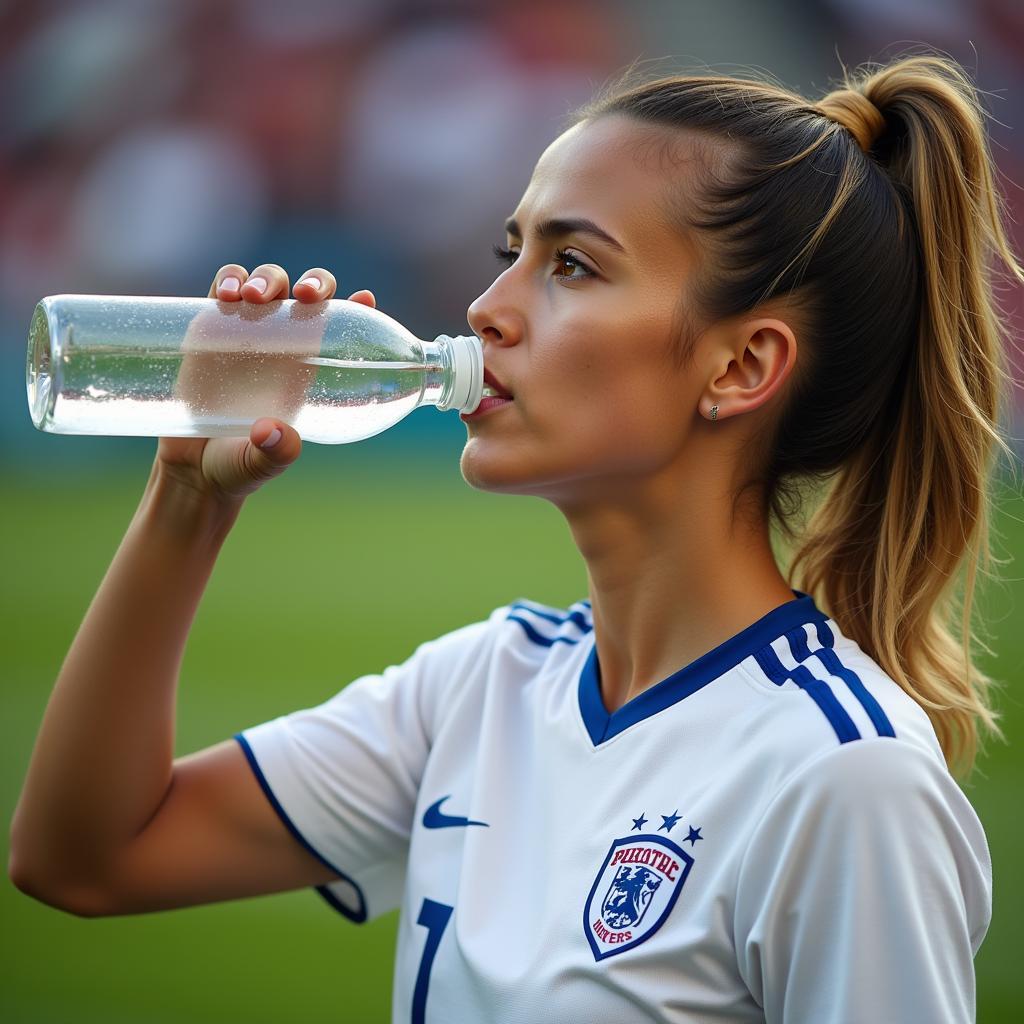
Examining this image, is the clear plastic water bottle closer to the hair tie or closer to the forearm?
the forearm

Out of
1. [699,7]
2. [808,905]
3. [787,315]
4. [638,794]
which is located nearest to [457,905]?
[638,794]

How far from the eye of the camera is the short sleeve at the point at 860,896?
1300mm

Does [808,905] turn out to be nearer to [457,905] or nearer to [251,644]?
[457,905]

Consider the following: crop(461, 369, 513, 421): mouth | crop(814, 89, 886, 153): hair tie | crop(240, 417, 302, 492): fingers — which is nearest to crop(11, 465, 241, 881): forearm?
crop(240, 417, 302, 492): fingers

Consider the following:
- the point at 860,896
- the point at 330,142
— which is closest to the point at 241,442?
the point at 860,896

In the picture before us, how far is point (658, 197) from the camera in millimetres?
1676

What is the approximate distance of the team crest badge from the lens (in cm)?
A: 143

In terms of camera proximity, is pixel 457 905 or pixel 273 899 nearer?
pixel 457 905

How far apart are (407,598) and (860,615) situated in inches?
220

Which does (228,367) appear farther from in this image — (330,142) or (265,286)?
(330,142)

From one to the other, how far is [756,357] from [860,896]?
68 cm

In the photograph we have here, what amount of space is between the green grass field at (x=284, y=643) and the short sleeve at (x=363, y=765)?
1230 mm

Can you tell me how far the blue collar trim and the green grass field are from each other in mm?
1088

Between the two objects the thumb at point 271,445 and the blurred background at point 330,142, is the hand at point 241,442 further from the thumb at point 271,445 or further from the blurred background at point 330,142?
the blurred background at point 330,142
